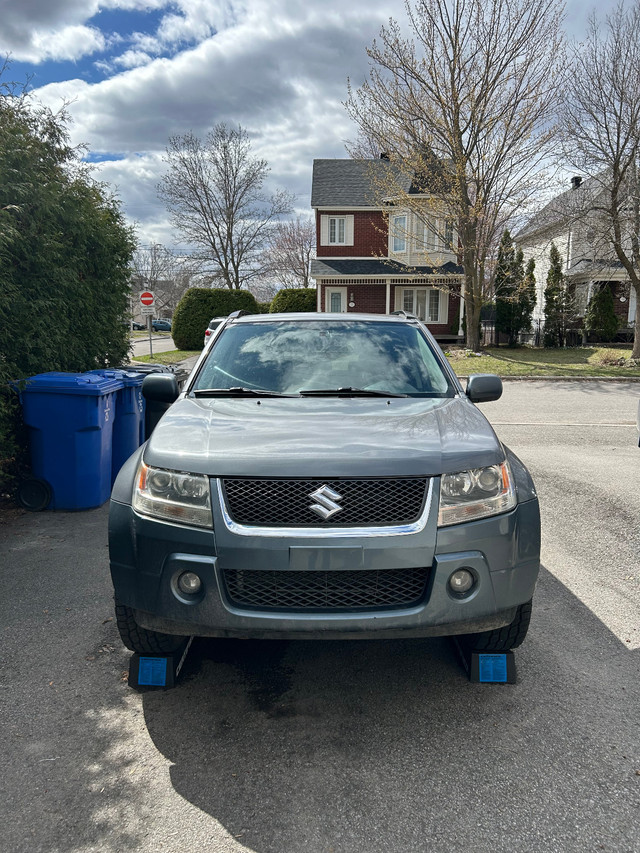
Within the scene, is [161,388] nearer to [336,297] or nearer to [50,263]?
[50,263]

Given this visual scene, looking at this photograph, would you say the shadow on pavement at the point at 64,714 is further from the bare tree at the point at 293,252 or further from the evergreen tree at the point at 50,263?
the bare tree at the point at 293,252

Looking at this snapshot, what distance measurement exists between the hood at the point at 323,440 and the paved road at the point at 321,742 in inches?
45.8

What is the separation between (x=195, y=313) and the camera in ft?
94.0

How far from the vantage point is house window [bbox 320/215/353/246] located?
3222cm

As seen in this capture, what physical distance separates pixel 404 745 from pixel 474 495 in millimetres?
1104

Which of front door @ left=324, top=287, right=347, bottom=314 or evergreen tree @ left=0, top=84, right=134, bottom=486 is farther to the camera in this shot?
front door @ left=324, top=287, right=347, bottom=314

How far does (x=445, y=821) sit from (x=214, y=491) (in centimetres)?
149

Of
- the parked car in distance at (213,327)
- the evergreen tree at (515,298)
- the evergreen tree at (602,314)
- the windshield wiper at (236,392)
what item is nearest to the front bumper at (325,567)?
the windshield wiper at (236,392)

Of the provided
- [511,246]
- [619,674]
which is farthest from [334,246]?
[619,674]

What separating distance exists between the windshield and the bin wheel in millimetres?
2827

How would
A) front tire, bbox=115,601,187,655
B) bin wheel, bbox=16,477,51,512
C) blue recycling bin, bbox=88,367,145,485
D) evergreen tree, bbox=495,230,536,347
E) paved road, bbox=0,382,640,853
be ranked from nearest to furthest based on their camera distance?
paved road, bbox=0,382,640,853, front tire, bbox=115,601,187,655, bin wheel, bbox=16,477,51,512, blue recycling bin, bbox=88,367,145,485, evergreen tree, bbox=495,230,536,347

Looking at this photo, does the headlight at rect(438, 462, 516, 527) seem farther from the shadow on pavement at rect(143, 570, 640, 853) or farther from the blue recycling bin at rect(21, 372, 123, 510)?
the blue recycling bin at rect(21, 372, 123, 510)

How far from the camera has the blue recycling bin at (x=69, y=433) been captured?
18.5 feet

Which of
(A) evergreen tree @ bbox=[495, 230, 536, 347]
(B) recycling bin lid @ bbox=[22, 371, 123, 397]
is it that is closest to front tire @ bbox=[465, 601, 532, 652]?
(B) recycling bin lid @ bbox=[22, 371, 123, 397]
